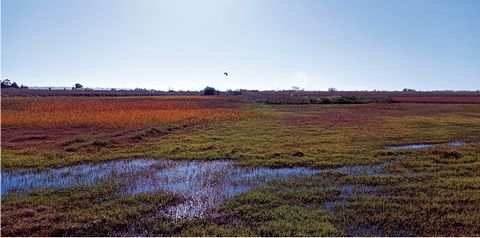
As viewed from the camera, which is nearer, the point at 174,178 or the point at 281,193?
the point at 281,193

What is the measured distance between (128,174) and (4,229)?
465 centimetres

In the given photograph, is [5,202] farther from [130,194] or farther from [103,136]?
[103,136]

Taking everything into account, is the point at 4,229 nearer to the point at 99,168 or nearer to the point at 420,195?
the point at 99,168

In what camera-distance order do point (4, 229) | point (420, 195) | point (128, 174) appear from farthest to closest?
1. point (128, 174)
2. point (420, 195)
3. point (4, 229)

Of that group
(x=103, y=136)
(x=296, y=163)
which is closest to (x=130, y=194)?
(x=296, y=163)

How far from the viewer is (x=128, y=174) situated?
11.6m

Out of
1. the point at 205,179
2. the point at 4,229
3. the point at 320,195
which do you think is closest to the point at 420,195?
the point at 320,195

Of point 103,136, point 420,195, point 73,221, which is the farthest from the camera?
point 103,136

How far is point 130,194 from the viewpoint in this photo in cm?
945

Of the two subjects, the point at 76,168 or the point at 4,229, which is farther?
the point at 76,168

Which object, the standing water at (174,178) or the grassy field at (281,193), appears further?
the standing water at (174,178)

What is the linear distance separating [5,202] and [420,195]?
10.7 meters

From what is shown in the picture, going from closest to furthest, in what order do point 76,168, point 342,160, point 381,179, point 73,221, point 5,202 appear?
point 73,221
point 5,202
point 381,179
point 76,168
point 342,160

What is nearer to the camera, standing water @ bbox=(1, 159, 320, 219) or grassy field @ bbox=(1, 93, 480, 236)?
grassy field @ bbox=(1, 93, 480, 236)
